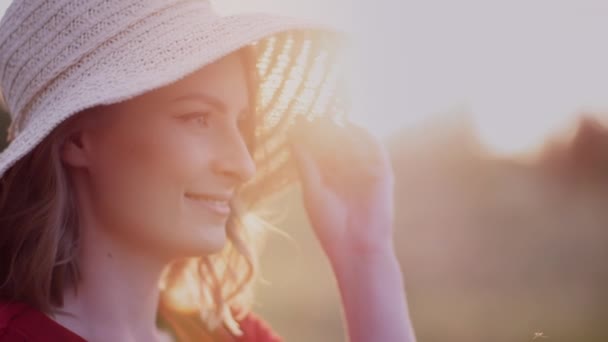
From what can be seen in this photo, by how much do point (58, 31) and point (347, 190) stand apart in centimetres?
84

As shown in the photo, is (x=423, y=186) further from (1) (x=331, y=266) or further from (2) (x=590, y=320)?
(1) (x=331, y=266)

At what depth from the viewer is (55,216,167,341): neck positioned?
5.72 ft

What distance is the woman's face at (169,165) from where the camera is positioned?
1.69 metres

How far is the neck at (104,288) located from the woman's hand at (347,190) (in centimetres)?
48

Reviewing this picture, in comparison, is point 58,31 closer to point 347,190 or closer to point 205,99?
point 205,99

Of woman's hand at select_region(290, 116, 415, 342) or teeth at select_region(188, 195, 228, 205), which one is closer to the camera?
teeth at select_region(188, 195, 228, 205)

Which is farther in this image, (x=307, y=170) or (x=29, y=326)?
(x=307, y=170)

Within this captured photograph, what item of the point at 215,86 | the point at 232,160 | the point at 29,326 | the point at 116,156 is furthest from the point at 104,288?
the point at 215,86

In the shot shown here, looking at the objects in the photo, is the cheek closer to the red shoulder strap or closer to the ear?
the ear

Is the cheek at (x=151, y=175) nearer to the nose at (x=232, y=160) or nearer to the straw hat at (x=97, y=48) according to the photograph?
the nose at (x=232, y=160)

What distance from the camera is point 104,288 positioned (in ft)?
5.80

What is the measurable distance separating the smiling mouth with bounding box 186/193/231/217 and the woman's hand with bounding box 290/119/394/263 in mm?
371

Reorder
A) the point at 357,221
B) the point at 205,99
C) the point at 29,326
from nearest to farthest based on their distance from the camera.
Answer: the point at 29,326, the point at 205,99, the point at 357,221

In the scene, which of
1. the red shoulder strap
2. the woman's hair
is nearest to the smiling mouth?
the woman's hair
